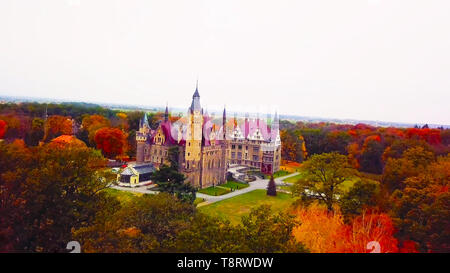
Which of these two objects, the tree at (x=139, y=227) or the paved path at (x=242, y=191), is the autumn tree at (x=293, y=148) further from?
the tree at (x=139, y=227)

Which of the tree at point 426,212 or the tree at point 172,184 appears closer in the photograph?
the tree at point 426,212

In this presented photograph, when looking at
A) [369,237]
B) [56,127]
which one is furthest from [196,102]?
[56,127]

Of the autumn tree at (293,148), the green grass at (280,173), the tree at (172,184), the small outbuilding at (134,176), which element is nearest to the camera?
the tree at (172,184)

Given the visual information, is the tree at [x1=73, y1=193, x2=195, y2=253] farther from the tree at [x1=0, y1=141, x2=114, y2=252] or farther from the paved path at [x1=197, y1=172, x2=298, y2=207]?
the paved path at [x1=197, y1=172, x2=298, y2=207]

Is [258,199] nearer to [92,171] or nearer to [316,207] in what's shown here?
[316,207]

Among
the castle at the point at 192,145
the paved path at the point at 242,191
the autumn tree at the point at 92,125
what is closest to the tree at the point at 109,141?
the autumn tree at the point at 92,125

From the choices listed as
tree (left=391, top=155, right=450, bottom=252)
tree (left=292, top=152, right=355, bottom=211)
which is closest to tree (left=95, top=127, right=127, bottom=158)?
tree (left=292, top=152, right=355, bottom=211)

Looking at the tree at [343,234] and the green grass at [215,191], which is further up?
the tree at [343,234]
